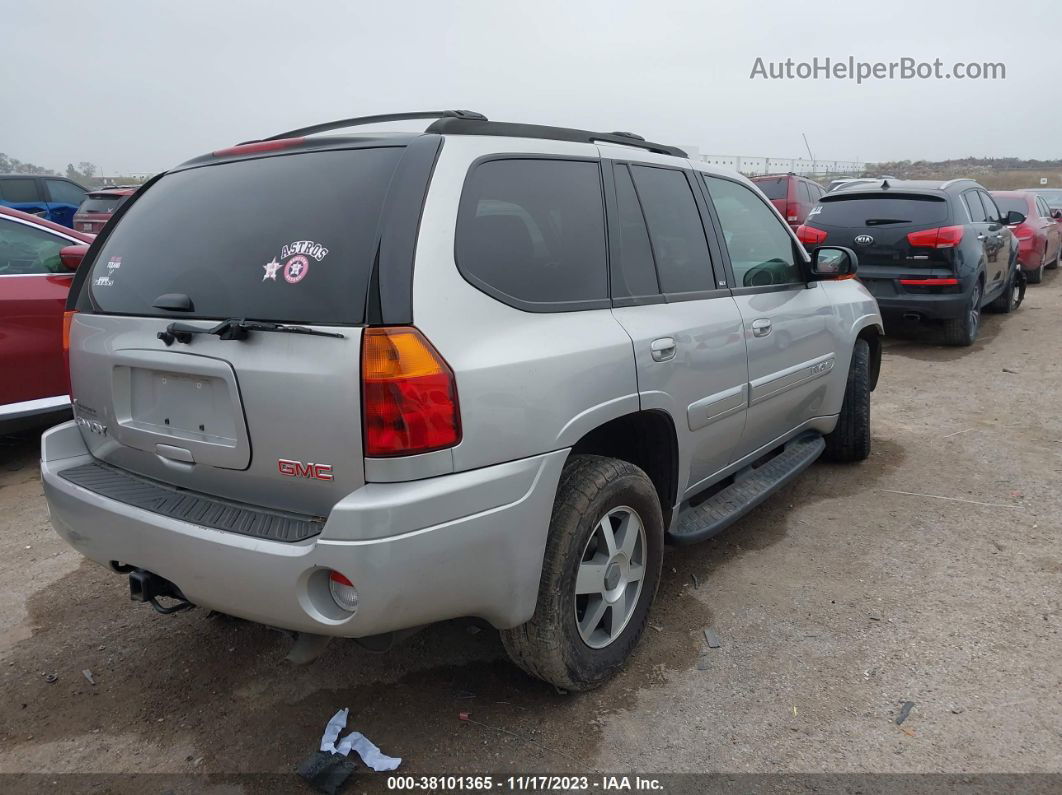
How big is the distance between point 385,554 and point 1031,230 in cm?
1288

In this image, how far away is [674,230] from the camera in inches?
123

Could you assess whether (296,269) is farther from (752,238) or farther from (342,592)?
(752,238)

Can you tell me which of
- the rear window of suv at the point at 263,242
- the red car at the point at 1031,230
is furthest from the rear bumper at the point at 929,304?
the rear window of suv at the point at 263,242

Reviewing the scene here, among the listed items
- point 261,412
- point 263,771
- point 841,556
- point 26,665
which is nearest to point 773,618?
point 841,556

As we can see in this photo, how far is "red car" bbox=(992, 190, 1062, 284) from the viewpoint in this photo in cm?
1142

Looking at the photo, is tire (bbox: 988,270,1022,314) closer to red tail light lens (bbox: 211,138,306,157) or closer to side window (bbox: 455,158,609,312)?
side window (bbox: 455,158,609,312)

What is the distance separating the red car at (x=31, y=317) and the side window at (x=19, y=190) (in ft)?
36.7

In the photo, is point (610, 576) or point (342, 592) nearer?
point (342, 592)

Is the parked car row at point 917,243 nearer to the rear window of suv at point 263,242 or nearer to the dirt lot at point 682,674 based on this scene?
the dirt lot at point 682,674

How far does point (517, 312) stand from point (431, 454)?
0.53m

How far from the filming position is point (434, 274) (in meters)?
2.05

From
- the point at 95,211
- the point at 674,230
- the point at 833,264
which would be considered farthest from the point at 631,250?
the point at 95,211

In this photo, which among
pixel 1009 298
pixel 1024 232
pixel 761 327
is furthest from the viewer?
pixel 1024 232

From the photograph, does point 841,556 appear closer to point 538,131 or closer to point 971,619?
point 971,619
